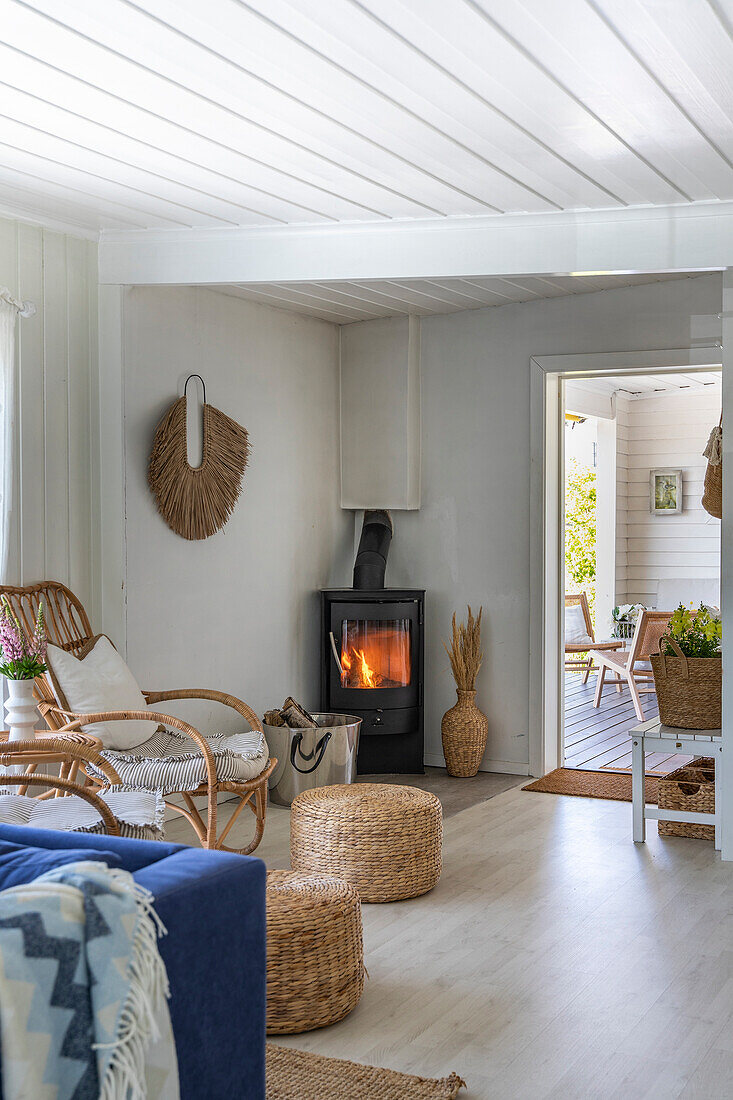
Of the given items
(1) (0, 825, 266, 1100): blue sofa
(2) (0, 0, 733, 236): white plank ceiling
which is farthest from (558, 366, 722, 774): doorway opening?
(1) (0, 825, 266, 1100): blue sofa

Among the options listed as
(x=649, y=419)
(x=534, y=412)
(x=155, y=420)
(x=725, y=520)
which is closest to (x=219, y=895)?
(x=725, y=520)

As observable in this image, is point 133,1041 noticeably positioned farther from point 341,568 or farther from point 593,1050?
point 341,568

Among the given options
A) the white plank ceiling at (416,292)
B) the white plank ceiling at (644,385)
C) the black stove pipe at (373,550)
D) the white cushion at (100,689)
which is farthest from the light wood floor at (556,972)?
the white plank ceiling at (644,385)

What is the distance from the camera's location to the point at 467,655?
602 centimetres

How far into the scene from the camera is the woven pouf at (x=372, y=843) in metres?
3.81

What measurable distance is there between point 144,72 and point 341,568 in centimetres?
402

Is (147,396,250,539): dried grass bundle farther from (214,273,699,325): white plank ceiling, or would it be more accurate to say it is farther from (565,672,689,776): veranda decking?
(565,672,689,776): veranda decking

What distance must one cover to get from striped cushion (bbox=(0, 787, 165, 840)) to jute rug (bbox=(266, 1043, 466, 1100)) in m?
0.74

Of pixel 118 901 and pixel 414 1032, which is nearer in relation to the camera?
pixel 118 901

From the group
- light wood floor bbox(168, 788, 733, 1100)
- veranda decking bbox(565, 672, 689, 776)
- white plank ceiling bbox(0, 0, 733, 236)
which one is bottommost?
veranda decking bbox(565, 672, 689, 776)

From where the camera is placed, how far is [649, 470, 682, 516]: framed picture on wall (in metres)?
9.17

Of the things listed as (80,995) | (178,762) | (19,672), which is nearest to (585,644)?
(178,762)

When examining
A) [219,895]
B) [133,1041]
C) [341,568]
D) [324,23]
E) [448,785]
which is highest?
[324,23]

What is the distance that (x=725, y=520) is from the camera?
4.27 m
